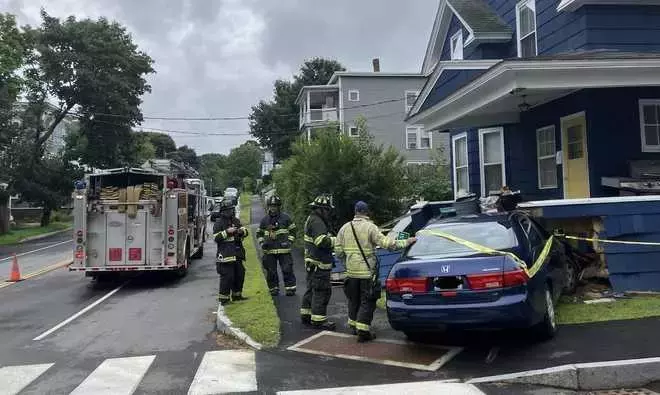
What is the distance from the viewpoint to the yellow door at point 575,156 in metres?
11.6

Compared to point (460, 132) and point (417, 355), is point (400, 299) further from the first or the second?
point (460, 132)

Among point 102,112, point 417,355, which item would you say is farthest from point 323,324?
point 102,112

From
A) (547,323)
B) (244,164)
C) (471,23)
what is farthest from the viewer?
(244,164)

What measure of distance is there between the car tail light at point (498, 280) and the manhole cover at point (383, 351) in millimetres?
932

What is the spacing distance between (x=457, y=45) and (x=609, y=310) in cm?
1113

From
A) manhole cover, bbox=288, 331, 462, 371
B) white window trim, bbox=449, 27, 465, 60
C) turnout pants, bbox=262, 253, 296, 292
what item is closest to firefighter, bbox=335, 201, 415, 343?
manhole cover, bbox=288, 331, 462, 371

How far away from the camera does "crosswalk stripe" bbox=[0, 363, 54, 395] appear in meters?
6.35

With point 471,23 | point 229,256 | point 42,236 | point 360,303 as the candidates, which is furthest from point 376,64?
point 360,303

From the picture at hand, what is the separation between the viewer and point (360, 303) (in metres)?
8.05

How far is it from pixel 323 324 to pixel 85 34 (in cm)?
4226

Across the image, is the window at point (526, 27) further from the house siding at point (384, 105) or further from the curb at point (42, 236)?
the curb at point (42, 236)

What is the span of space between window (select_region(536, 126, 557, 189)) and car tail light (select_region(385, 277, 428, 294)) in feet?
24.0

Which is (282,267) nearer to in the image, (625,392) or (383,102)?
(625,392)

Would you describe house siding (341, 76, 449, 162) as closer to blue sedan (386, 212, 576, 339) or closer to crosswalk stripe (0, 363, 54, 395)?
blue sedan (386, 212, 576, 339)
